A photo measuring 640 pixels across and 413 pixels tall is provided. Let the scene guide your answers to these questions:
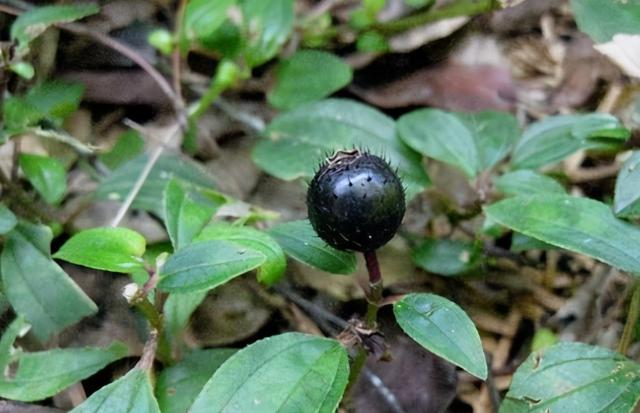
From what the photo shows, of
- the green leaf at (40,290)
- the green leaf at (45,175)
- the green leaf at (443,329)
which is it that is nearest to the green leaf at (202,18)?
the green leaf at (45,175)

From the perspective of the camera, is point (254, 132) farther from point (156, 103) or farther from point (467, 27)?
point (467, 27)

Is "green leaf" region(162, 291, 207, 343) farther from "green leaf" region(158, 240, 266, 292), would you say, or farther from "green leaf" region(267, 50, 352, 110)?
"green leaf" region(267, 50, 352, 110)

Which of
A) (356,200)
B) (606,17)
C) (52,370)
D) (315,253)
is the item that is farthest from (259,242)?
(606,17)

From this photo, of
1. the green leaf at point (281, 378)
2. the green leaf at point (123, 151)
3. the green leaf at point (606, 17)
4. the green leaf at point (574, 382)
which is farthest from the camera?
the green leaf at point (123, 151)

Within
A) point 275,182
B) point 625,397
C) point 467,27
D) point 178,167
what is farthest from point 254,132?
point 625,397

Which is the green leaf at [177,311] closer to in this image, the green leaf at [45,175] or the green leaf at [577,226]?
the green leaf at [45,175]
